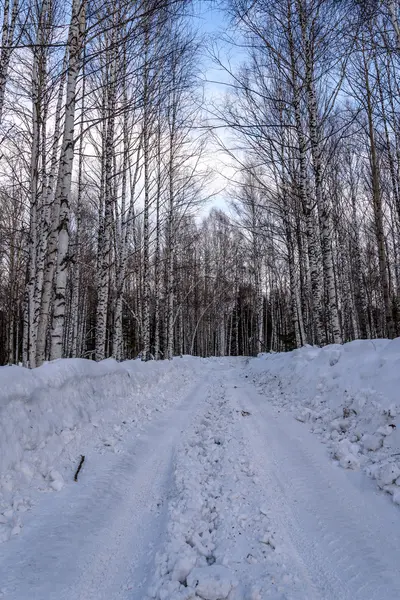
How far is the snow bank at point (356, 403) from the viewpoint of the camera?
310cm

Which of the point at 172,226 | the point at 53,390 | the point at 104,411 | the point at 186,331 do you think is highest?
the point at 172,226

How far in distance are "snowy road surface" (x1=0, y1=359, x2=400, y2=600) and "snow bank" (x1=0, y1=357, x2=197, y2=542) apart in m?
0.21

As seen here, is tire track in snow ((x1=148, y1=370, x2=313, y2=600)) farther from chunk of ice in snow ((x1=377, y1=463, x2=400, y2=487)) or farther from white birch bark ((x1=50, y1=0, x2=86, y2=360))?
white birch bark ((x1=50, y1=0, x2=86, y2=360))

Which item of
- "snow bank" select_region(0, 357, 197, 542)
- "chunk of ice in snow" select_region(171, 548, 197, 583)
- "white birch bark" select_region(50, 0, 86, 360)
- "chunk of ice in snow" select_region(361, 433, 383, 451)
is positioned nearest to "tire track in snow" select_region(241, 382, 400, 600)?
"chunk of ice in snow" select_region(361, 433, 383, 451)

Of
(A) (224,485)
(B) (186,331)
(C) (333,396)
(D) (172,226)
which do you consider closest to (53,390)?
(A) (224,485)

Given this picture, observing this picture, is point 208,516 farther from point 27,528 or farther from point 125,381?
point 125,381

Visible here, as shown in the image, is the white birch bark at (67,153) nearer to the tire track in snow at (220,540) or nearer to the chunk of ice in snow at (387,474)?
the tire track in snow at (220,540)

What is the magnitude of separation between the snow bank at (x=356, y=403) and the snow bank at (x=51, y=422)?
9.25 ft

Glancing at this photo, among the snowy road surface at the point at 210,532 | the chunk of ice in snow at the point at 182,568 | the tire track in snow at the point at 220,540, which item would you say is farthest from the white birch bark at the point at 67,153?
the chunk of ice in snow at the point at 182,568

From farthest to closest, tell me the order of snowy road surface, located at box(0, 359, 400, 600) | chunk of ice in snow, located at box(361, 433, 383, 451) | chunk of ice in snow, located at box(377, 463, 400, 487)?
1. chunk of ice in snow, located at box(361, 433, 383, 451)
2. chunk of ice in snow, located at box(377, 463, 400, 487)
3. snowy road surface, located at box(0, 359, 400, 600)

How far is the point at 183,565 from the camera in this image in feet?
5.73

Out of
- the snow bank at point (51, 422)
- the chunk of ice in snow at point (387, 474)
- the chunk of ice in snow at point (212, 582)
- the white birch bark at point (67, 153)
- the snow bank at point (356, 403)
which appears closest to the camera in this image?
the chunk of ice in snow at point (212, 582)

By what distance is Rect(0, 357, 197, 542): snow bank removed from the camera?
9.12ft

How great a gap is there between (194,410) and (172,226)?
1149 centimetres
